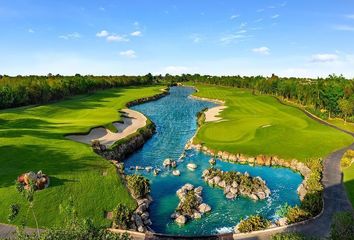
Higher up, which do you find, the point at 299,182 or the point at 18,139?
the point at 18,139

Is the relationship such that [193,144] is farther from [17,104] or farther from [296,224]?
[17,104]

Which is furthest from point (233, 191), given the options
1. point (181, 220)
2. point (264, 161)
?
point (264, 161)

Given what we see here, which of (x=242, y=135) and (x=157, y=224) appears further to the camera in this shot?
(x=242, y=135)

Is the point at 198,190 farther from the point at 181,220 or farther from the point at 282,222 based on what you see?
the point at 282,222

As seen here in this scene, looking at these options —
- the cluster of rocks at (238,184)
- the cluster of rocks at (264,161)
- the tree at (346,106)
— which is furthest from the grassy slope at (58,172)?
the tree at (346,106)

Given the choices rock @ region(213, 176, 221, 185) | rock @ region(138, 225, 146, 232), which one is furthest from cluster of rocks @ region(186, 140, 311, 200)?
rock @ region(138, 225, 146, 232)

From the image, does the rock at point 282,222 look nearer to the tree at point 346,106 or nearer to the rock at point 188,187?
the rock at point 188,187

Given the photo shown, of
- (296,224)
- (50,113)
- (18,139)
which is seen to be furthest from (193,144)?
(50,113)

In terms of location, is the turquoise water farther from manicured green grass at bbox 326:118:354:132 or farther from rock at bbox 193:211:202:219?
manicured green grass at bbox 326:118:354:132
